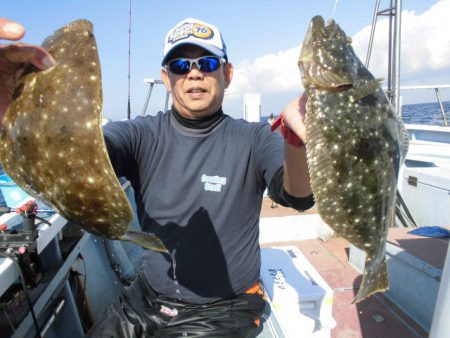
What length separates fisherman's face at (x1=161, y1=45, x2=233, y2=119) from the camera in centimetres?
246

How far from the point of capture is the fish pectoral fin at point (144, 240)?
1.47 m

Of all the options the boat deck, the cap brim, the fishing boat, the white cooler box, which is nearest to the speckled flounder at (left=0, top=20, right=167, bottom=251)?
the fishing boat

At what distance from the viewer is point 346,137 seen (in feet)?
5.58

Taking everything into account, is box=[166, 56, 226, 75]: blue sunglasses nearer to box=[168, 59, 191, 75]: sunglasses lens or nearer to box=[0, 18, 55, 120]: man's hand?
box=[168, 59, 191, 75]: sunglasses lens

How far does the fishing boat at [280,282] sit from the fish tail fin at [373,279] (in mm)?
288

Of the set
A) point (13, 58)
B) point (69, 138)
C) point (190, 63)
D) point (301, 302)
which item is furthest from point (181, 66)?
point (301, 302)

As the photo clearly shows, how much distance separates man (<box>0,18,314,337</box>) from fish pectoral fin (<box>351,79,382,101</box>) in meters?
0.74

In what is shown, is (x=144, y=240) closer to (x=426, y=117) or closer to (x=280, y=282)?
(x=280, y=282)

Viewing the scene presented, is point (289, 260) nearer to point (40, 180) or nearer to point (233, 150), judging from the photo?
point (233, 150)

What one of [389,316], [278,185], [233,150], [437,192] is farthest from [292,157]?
[437,192]

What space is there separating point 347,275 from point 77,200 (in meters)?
4.78

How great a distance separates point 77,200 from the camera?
4.30 ft

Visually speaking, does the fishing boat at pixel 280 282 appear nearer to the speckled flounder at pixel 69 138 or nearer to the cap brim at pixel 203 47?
the speckled flounder at pixel 69 138

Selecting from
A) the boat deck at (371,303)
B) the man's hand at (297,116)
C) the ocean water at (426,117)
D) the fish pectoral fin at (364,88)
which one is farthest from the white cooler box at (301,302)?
the ocean water at (426,117)
